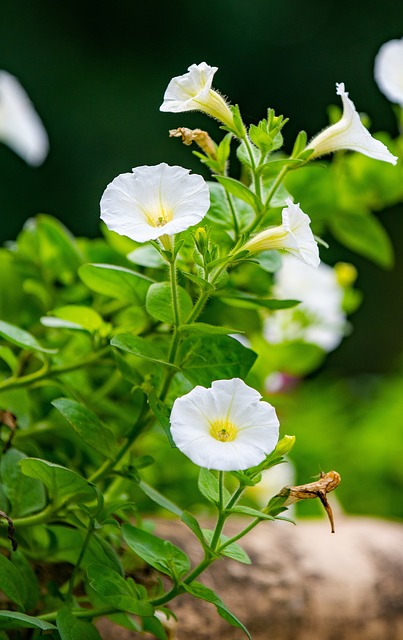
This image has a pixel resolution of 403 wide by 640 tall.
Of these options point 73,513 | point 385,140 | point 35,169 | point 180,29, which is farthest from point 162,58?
point 73,513

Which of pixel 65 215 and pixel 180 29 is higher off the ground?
pixel 180 29

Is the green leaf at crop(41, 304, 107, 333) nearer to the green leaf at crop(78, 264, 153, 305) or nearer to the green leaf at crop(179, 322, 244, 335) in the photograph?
the green leaf at crop(78, 264, 153, 305)

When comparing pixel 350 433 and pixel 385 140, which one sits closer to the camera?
pixel 385 140

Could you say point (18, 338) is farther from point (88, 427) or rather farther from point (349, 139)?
point (349, 139)

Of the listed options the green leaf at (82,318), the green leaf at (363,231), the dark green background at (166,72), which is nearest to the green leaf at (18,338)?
the green leaf at (82,318)

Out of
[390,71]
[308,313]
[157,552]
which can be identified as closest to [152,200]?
[157,552]

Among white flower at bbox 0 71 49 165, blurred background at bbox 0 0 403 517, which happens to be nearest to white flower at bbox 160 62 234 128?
white flower at bbox 0 71 49 165

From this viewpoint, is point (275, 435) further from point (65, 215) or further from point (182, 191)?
point (65, 215)
